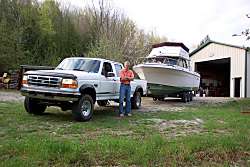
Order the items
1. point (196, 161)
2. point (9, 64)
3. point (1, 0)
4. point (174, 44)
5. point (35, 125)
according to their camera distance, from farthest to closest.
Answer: point (1, 0) < point (9, 64) < point (174, 44) < point (35, 125) < point (196, 161)

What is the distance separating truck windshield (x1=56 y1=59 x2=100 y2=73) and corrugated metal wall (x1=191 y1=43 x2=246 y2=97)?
27602 mm

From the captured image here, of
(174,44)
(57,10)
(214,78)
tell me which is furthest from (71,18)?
(174,44)

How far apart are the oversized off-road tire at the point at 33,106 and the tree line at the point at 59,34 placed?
1855 cm

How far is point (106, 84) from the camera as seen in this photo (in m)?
12.8

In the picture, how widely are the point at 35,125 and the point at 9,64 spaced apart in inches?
867

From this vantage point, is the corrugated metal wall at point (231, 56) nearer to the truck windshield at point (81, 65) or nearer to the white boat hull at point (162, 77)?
the white boat hull at point (162, 77)

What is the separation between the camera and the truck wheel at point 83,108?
11.0 m

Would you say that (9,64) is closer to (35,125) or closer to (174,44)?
(174,44)

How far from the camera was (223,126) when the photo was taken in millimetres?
10523

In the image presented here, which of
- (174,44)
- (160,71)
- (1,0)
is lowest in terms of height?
(160,71)

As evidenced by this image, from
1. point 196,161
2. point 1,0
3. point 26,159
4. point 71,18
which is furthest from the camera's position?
point 71,18

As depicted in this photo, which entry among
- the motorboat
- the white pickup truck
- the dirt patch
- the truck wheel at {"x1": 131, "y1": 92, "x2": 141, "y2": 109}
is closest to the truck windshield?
the white pickup truck

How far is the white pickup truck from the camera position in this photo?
10812 millimetres

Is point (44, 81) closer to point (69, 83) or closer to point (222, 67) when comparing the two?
point (69, 83)
